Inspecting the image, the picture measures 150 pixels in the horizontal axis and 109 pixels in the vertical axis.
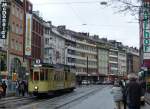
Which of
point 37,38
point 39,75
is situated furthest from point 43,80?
point 37,38

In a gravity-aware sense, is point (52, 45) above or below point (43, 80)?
above

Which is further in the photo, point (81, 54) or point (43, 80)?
point (81, 54)

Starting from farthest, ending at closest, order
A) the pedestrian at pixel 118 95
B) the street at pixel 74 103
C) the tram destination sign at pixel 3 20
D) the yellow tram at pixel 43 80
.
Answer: the tram destination sign at pixel 3 20, the yellow tram at pixel 43 80, the street at pixel 74 103, the pedestrian at pixel 118 95

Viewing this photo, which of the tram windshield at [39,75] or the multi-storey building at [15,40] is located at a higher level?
the multi-storey building at [15,40]

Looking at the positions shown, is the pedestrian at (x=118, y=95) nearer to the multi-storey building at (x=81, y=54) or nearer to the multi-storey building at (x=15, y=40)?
the multi-storey building at (x=15, y=40)

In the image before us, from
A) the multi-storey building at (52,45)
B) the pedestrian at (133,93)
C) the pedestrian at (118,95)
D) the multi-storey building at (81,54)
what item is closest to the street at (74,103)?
the pedestrian at (118,95)

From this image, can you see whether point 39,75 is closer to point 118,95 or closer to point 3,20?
point 3,20

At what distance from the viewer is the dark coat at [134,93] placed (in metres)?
15.0

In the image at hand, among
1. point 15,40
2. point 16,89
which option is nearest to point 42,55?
point 15,40

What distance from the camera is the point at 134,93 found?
15117 millimetres

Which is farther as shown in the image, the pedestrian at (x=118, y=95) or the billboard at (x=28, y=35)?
the billboard at (x=28, y=35)

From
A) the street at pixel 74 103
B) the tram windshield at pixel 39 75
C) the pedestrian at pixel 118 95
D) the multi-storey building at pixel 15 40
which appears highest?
the multi-storey building at pixel 15 40

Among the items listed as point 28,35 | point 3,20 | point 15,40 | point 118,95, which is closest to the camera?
point 118,95

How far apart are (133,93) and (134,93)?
32 mm
